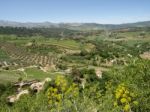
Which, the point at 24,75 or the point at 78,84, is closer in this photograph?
the point at 78,84

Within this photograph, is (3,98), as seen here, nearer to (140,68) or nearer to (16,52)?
(140,68)

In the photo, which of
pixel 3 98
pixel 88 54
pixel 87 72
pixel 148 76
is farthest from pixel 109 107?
pixel 88 54

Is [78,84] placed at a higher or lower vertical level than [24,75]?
higher

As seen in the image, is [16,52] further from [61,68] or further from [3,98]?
[3,98]

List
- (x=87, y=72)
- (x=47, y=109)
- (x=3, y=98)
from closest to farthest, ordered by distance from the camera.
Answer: (x=47, y=109) < (x=3, y=98) < (x=87, y=72)

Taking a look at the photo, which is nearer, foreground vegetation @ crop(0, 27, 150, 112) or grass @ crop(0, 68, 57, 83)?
foreground vegetation @ crop(0, 27, 150, 112)

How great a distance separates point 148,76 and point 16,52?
161378mm

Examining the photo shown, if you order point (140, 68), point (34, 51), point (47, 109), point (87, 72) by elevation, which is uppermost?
point (140, 68)

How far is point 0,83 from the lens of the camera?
85625 mm

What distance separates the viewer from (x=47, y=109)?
25438 mm

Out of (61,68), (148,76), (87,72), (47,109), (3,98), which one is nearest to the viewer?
(47,109)

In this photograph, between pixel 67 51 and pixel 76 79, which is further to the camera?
pixel 67 51

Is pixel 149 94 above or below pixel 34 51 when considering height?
above

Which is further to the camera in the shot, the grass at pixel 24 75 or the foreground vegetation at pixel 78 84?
the grass at pixel 24 75
